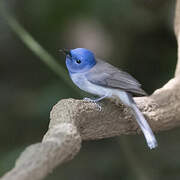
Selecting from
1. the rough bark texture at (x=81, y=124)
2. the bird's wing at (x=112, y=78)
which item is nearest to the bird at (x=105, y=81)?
the bird's wing at (x=112, y=78)

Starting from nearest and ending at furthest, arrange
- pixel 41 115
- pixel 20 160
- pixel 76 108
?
pixel 20 160, pixel 76 108, pixel 41 115

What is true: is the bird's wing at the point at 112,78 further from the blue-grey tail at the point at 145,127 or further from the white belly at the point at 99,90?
the blue-grey tail at the point at 145,127

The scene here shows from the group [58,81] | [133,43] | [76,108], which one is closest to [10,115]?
[58,81]

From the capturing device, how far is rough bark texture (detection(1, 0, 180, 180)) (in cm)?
262

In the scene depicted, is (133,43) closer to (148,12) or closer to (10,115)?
(148,12)

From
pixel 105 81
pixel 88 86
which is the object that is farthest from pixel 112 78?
pixel 88 86

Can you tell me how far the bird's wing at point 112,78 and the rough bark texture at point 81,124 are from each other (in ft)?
0.51

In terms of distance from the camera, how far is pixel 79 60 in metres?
4.36

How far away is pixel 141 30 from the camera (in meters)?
6.50

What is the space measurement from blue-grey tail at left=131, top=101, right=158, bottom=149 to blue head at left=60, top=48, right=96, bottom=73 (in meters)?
0.72

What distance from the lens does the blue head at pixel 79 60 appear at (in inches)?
171

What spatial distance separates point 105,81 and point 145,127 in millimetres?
585

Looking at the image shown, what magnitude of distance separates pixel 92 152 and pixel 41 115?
0.73m

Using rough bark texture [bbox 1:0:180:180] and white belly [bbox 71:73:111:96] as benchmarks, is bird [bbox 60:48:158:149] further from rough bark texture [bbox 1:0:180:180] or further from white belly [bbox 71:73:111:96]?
rough bark texture [bbox 1:0:180:180]
